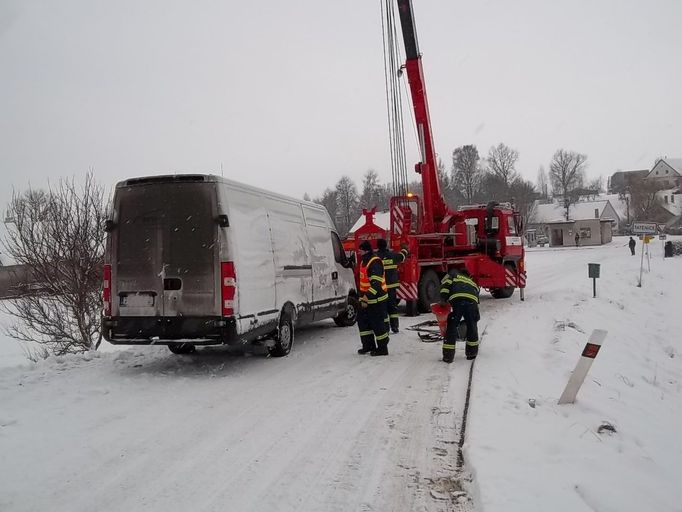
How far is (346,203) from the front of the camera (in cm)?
8319

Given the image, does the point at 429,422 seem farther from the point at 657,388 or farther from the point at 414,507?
the point at 657,388

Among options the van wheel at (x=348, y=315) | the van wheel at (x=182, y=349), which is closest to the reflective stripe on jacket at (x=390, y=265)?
the van wheel at (x=348, y=315)

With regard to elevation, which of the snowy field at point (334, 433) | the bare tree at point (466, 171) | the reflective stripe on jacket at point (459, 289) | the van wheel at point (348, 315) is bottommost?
the snowy field at point (334, 433)

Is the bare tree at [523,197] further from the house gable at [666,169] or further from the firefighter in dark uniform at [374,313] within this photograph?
the firefighter in dark uniform at [374,313]

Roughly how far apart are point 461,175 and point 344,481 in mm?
78197

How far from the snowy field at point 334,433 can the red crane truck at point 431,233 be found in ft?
13.8

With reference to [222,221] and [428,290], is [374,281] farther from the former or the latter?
[428,290]

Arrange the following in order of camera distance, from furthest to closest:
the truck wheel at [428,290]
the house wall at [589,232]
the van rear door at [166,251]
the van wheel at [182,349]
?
1. the house wall at [589,232]
2. the truck wheel at [428,290]
3. the van wheel at [182,349]
4. the van rear door at [166,251]

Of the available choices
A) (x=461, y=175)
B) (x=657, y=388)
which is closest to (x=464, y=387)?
(x=657, y=388)

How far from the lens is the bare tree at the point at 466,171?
76812mm

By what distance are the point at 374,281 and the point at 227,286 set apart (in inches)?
102

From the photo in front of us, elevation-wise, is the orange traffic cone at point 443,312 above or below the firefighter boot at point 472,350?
above

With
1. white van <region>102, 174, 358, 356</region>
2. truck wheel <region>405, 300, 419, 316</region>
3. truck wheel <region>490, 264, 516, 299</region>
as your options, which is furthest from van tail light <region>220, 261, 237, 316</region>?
truck wheel <region>490, 264, 516, 299</region>

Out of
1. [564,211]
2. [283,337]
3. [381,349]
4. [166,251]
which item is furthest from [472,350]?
[564,211]
